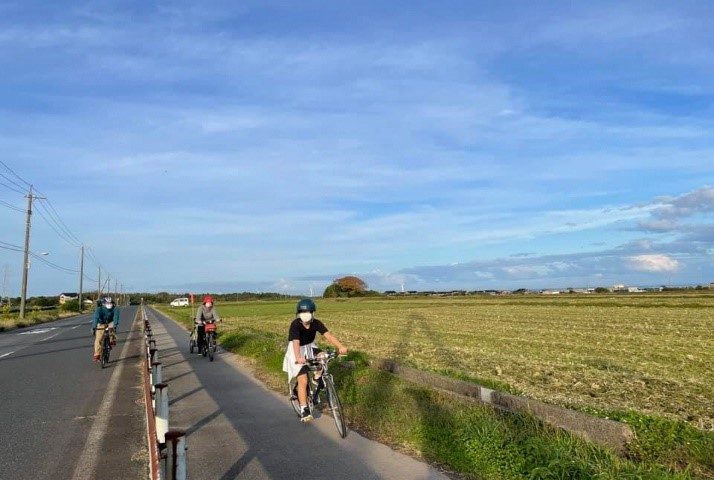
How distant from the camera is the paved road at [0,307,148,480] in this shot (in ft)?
21.1

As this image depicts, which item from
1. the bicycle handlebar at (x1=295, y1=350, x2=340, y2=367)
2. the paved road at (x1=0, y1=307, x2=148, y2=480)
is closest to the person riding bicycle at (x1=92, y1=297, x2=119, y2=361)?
the paved road at (x1=0, y1=307, x2=148, y2=480)

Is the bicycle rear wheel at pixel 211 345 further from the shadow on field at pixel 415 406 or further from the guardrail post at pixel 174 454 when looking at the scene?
the guardrail post at pixel 174 454

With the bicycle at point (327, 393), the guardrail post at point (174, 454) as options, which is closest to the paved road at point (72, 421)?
the bicycle at point (327, 393)

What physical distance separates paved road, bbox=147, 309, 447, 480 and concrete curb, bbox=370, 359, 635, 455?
1805 millimetres

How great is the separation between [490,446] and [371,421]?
2.42 meters

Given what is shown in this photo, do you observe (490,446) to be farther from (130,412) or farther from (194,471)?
(130,412)

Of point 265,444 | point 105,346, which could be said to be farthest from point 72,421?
point 105,346

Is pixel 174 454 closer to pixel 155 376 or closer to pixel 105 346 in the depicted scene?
pixel 155 376

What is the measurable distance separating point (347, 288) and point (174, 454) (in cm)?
14440

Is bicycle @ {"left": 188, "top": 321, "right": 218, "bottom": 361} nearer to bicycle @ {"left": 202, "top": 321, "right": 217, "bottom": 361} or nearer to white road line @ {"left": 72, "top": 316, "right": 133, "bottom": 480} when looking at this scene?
bicycle @ {"left": 202, "top": 321, "right": 217, "bottom": 361}

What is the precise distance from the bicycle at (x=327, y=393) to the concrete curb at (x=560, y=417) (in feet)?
6.90

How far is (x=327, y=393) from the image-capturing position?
322 inches

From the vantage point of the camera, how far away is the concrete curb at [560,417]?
614 cm

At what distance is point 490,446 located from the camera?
6148 millimetres
